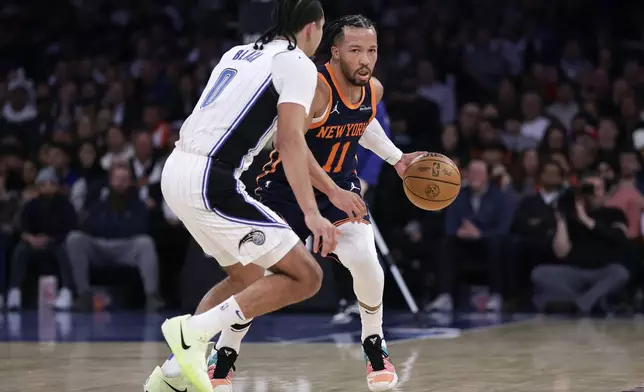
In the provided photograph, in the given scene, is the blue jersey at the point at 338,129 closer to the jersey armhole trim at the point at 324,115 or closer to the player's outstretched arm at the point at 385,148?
the jersey armhole trim at the point at 324,115

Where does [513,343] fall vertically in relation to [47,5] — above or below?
below

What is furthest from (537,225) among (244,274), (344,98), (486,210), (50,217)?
(244,274)

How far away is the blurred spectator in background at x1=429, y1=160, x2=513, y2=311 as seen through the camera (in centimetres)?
1129

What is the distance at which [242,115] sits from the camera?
4.97m

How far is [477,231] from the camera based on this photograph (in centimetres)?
1135

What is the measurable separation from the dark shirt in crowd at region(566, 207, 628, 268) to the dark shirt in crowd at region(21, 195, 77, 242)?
500cm

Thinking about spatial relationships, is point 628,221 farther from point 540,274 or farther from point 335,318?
point 335,318

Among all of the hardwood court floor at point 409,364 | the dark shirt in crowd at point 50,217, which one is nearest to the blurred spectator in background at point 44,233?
the dark shirt in crowd at point 50,217

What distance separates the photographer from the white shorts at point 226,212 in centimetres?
493

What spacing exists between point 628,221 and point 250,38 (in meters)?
4.05

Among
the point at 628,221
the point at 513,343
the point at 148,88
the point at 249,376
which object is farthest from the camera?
the point at 148,88

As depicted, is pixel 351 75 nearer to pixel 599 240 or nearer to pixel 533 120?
pixel 599 240

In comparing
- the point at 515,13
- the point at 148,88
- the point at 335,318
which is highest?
the point at 515,13

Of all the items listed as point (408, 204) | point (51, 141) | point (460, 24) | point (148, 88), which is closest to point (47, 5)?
point (148, 88)
